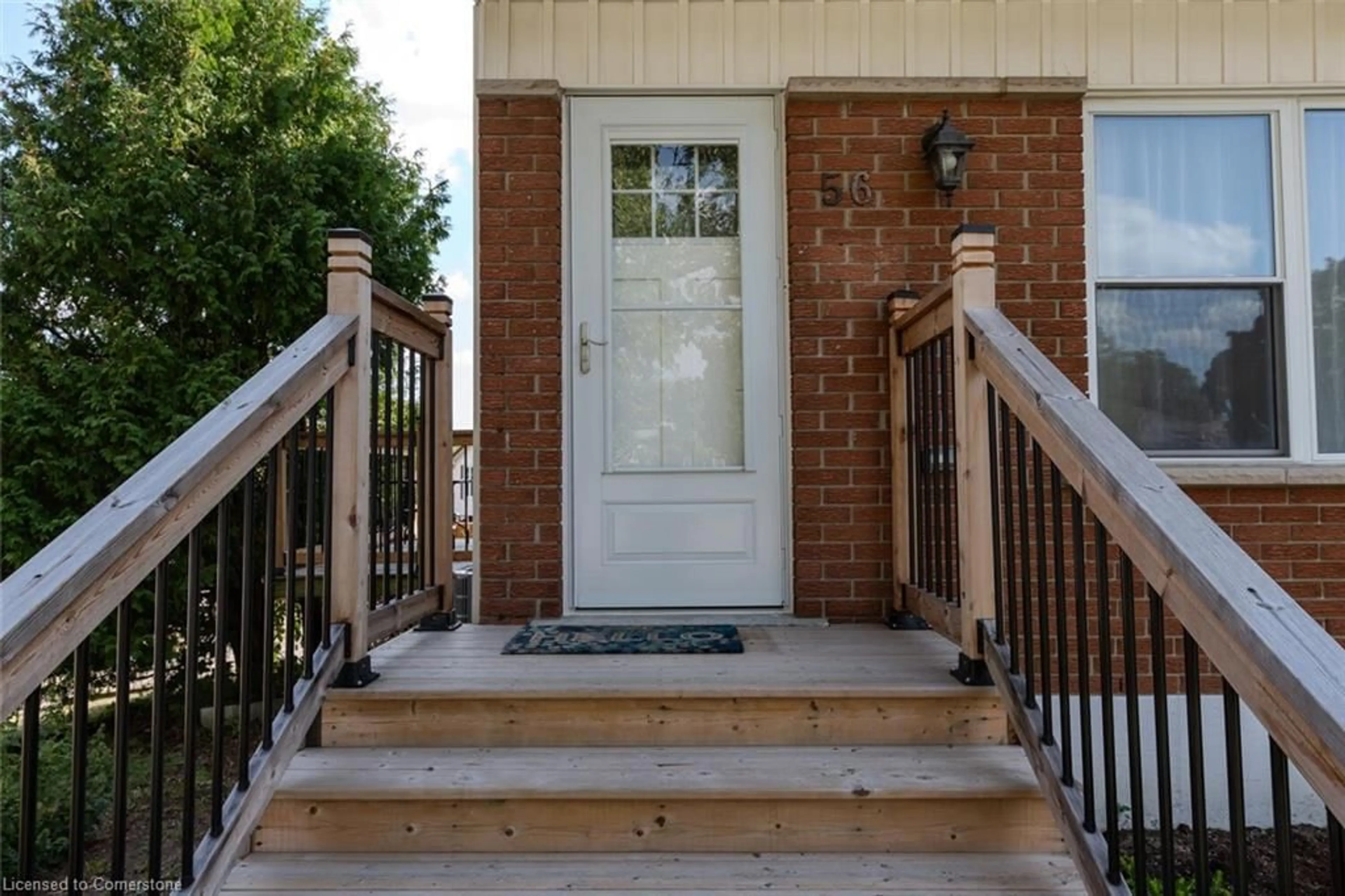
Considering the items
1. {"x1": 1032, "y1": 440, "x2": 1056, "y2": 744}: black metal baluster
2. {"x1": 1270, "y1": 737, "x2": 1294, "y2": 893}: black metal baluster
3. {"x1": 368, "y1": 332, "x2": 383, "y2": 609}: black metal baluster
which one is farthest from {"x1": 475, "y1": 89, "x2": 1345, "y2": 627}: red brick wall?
{"x1": 1270, "y1": 737, "x2": 1294, "y2": 893}: black metal baluster

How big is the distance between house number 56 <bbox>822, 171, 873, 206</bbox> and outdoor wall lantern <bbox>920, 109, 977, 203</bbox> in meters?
0.25

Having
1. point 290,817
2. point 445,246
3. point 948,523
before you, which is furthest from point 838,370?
point 445,246

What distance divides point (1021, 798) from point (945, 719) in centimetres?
29

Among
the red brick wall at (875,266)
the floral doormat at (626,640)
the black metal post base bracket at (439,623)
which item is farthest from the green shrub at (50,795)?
the red brick wall at (875,266)

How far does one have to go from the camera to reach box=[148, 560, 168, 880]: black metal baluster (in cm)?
142

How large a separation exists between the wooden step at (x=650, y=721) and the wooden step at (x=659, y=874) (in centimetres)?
31

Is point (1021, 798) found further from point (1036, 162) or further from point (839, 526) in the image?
point (1036, 162)

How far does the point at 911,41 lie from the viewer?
3279 mm

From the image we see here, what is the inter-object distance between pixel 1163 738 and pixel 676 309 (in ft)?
7.49

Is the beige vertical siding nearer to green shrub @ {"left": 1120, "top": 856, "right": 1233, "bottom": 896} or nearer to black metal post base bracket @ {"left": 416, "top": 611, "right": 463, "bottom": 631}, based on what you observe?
black metal post base bracket @ {"left": 416, "top": 611, "right": 463, "bottom": 631}

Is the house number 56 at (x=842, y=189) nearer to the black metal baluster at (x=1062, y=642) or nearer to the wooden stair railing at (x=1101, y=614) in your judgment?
the wooden stair railing at (x=1101, y=614)

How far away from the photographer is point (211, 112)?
16.8 ft

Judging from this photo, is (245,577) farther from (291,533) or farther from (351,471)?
(351,471)

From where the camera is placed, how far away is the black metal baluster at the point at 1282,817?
1.08 metres
